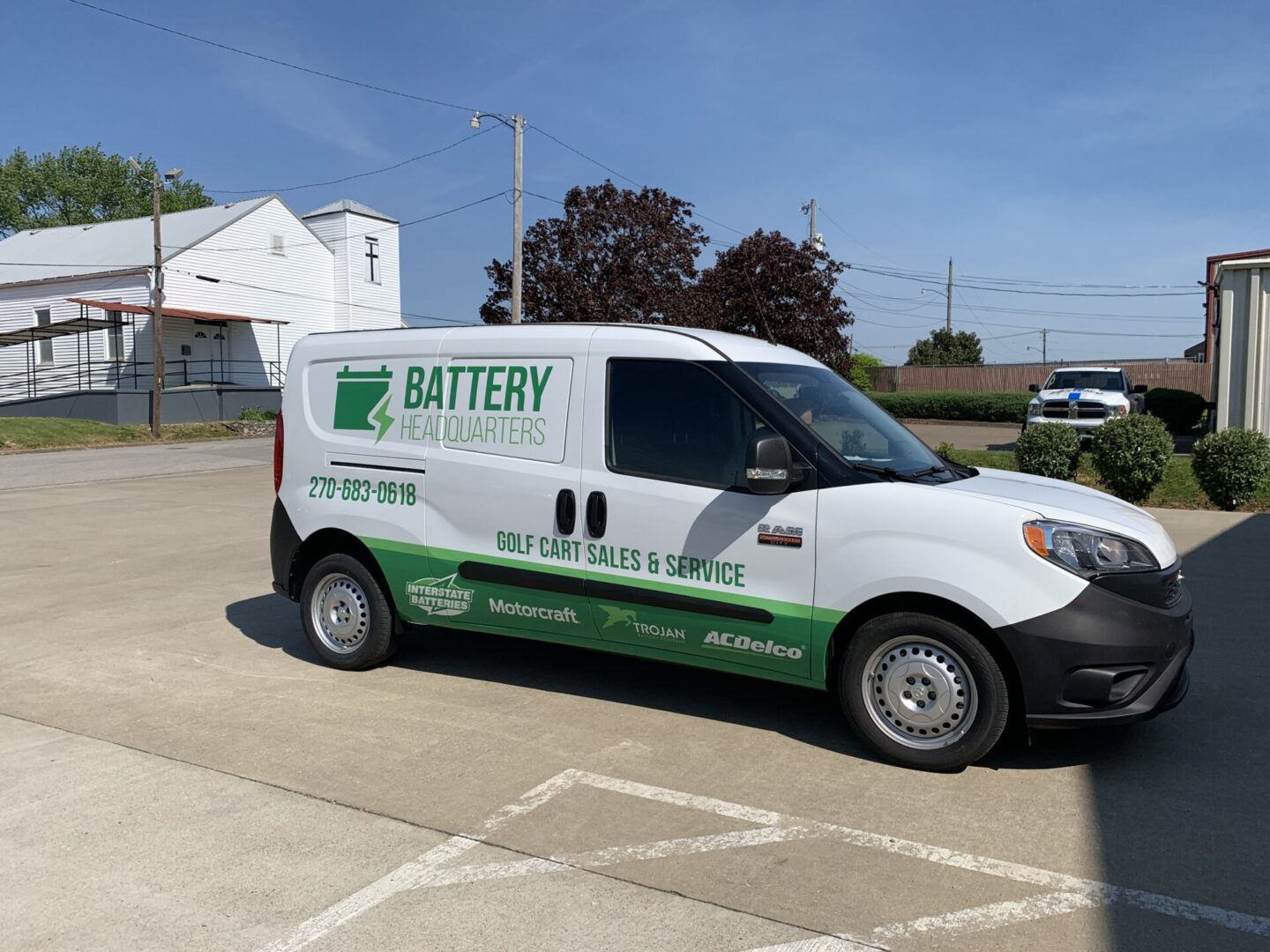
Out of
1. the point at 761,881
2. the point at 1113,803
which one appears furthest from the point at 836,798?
the point at 1113,803

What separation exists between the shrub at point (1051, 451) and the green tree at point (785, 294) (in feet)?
62.0

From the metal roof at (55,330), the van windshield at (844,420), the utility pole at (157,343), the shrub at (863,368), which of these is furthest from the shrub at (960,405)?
the van windshield at (844,420)

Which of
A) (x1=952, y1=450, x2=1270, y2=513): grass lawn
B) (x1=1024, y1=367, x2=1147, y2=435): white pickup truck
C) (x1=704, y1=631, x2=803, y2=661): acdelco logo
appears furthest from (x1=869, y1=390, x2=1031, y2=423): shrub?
(x1=704, y1=631, x2=803, y2=661): acdelco logo

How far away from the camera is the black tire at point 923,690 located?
179 inches

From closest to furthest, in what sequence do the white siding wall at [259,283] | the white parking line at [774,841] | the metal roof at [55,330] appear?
the white parking line at [774,841] < the metal roof at [55,330] < the white siding wall at [259,283]

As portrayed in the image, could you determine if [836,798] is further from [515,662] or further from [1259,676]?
[1259,676]

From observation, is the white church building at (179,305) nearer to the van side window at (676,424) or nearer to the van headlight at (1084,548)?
the van side window at (676,424)

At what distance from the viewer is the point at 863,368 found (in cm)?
4975

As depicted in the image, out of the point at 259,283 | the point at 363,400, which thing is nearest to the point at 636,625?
the point at 363,400

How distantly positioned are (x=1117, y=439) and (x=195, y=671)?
11461 millimetres

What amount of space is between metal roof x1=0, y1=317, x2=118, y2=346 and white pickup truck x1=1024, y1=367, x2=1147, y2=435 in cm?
3196

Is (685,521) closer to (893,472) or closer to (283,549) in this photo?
(893,472)

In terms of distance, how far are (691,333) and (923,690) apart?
6.90ft

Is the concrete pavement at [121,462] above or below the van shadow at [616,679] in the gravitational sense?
above
